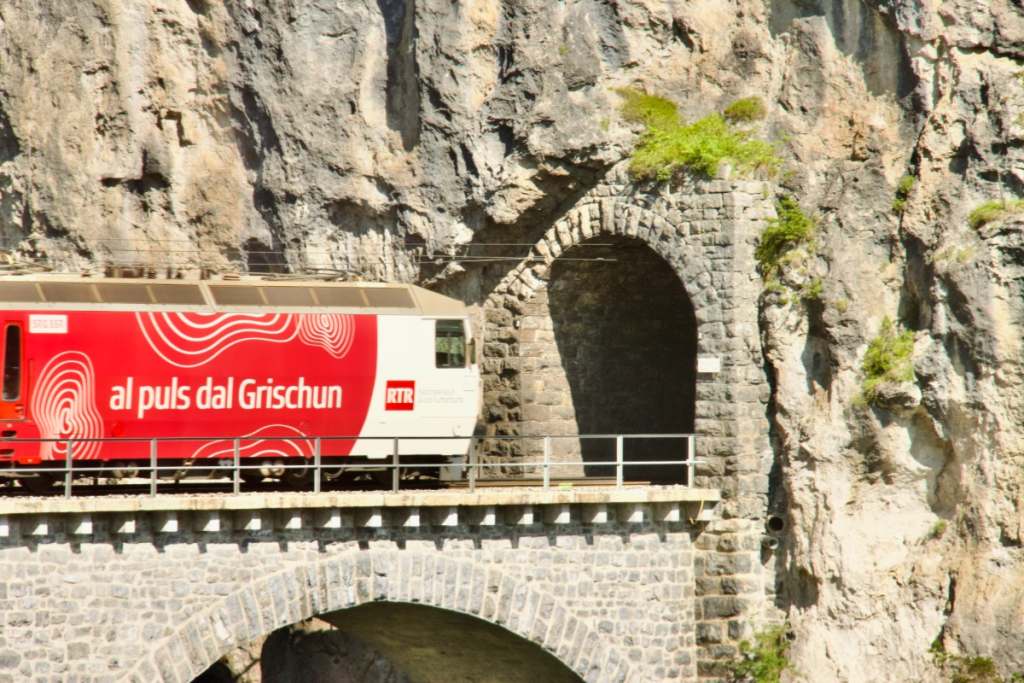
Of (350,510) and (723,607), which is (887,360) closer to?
(723,607)

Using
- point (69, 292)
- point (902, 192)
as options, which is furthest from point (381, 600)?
point (902, 192)

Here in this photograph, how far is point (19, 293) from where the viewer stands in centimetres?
2491

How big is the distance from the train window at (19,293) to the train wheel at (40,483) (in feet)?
8.69

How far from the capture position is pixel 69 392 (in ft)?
82.0

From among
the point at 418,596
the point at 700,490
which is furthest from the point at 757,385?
the point at 418,596

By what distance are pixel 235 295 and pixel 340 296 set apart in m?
1.72

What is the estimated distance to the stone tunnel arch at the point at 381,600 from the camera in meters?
23.1

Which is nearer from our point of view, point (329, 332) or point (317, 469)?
point (317, 469)

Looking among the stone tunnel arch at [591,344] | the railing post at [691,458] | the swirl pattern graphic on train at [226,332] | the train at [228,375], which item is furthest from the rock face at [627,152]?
the swirl pattern graphic on train at [226,332]

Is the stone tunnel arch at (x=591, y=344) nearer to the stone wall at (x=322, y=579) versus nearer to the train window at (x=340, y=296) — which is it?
the stone wall at (x=322, y=579)

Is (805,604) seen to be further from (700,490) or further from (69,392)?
(69,392)

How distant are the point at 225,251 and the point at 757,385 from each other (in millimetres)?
10507

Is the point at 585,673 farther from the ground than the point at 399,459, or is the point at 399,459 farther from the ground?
the point at 399,459

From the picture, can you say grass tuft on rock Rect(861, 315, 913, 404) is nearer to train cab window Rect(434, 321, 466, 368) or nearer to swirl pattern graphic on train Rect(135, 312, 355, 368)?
train cab window Rect(434, 321, 466, 368)
